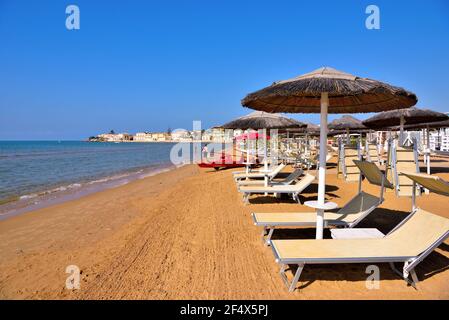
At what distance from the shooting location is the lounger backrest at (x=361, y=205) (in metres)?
4.26

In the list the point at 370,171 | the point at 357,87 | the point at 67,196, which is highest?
the point at 357,87

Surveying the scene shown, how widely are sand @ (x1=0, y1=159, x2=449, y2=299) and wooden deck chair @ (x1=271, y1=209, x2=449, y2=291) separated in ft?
1.07

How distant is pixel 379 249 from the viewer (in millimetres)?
3023

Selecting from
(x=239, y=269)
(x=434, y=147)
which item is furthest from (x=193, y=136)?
(x=239, y=269)

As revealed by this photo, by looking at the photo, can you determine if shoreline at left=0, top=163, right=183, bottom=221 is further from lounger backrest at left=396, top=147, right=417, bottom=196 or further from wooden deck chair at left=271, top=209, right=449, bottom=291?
lounger backrest at left=396, top=147, right=417, bottom=196

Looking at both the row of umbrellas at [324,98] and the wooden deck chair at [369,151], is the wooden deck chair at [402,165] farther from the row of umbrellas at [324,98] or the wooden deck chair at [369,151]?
the wooden deck chair at [369,151]

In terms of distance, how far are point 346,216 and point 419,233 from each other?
1092mm

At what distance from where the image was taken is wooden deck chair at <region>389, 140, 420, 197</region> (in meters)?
6.71

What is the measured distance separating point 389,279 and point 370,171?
1.70 m

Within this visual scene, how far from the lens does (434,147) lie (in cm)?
2483
